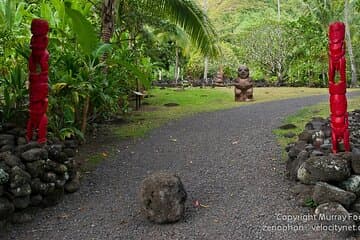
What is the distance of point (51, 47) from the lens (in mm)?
6004

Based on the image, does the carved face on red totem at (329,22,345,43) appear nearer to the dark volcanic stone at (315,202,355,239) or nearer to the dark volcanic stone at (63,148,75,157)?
the dark volcanic stone at (315,202,355,239)

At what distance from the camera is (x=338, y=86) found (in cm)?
436

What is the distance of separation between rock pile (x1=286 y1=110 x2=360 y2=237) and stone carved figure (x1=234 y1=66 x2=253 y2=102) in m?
7.59

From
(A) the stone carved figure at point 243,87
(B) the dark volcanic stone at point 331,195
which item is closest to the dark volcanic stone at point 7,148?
(B) the dark volcanic stone at point 331,195

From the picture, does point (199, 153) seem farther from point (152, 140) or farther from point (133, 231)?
point (133, 231)

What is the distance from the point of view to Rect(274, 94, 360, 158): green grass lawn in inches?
256

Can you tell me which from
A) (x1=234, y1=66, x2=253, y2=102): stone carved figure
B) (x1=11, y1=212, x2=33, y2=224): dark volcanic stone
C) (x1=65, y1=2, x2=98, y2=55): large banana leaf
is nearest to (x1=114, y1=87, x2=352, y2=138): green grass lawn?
(x1=234, y1=66, x2=253, y2=102): stone carved figure

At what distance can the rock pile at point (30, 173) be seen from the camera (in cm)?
371

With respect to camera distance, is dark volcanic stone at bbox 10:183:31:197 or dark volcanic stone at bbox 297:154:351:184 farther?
dark volcanic stone at bbox 297:154:351:184

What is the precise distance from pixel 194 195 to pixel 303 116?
5.06 m

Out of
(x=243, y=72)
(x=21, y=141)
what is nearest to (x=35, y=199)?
(x=21, y=141)

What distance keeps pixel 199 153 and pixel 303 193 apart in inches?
83.6

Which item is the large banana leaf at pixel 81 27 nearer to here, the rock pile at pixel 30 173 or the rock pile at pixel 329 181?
the rock pile at pixel 30 173

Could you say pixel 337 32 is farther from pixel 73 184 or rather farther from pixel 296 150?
pixel 73 184
